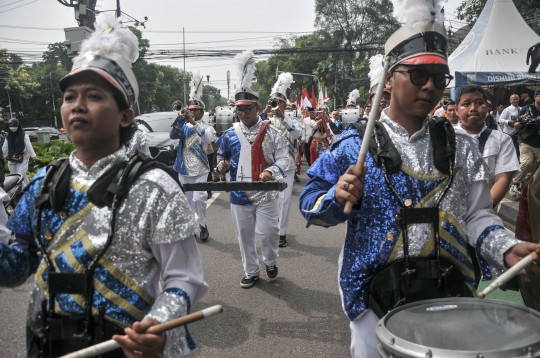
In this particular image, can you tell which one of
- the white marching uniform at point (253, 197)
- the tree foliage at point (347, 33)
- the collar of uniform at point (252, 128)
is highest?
the tree foliage at point (347, 33)

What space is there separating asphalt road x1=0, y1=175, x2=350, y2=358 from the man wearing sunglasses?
1.93m

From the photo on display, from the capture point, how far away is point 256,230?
230 inches

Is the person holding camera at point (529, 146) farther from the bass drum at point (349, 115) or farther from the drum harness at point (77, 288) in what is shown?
the drum harness at point (77, 288)

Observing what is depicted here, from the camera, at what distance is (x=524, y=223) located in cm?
297

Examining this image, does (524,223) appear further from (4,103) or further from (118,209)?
(4,103)

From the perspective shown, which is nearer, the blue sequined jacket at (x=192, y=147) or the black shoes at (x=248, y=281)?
the black shoes at (x=248, y=281)

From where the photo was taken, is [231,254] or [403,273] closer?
[403,273]

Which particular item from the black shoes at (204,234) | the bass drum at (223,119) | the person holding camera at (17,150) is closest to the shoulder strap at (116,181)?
the black shoes at (204,234)

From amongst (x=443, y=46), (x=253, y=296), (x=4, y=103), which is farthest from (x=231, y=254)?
(x=4, y=103)

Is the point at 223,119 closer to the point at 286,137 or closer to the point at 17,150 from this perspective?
the point at 17,150

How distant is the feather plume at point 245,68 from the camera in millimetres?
7062

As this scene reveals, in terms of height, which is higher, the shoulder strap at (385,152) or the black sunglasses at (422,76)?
the black sunglasses at (422,76)

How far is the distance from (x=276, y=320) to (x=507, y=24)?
1576 centimetres

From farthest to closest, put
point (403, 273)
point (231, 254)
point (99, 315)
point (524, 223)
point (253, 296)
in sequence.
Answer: point (231, 254) → point (253, 296) → point (524, 223) → point (403, 273) → point (99, 315)
